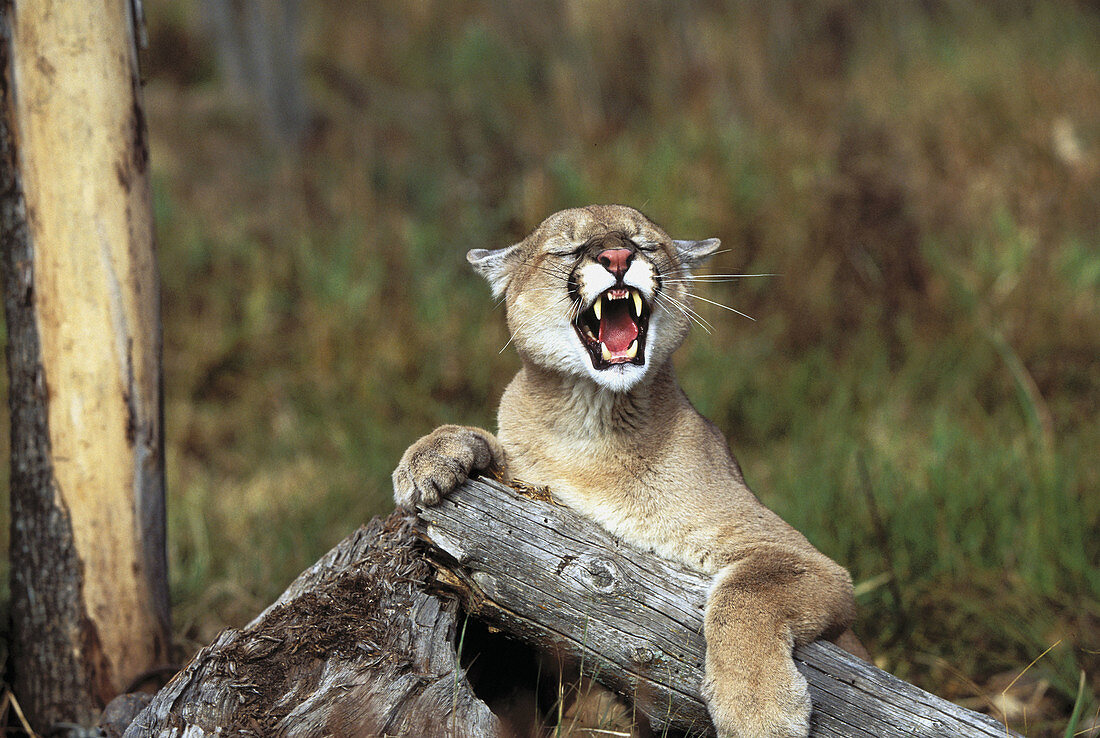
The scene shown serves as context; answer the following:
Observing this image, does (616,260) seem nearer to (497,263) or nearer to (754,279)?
(497,263)

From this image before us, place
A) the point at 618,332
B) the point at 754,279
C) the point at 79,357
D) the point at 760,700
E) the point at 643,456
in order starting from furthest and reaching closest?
the point at 754,279 < the point at 79,357 < the point at 643,456 < the point at 618,332 < the point at 760,700

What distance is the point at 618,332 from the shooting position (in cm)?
301

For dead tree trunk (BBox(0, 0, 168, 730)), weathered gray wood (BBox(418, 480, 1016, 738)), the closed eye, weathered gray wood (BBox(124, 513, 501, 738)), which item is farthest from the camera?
dead tree trunk (BBox(0, 0, 168, 730))

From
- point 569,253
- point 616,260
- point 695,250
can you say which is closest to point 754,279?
point 695,250

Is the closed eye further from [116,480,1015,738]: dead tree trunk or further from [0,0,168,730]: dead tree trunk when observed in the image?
[0,0,168,730]: dead tree trunk

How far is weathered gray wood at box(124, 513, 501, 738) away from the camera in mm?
2523

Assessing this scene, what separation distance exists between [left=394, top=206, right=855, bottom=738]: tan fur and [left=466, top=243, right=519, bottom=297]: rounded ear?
0.13 ft

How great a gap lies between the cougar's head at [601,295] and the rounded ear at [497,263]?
0.06 meters

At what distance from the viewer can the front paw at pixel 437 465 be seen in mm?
2771

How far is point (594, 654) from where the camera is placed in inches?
107

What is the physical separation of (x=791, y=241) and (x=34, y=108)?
16.0ft

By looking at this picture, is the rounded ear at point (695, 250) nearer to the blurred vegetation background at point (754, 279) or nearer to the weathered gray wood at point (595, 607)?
the weathered gray wood at point (595, 607)

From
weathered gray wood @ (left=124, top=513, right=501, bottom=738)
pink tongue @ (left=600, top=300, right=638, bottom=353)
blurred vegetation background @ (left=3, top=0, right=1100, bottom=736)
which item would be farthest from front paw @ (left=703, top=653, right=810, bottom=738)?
blurred vegetation background @ (left=3, top=0, right=1100, bottom=736)

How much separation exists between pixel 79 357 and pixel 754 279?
446 centimetres
